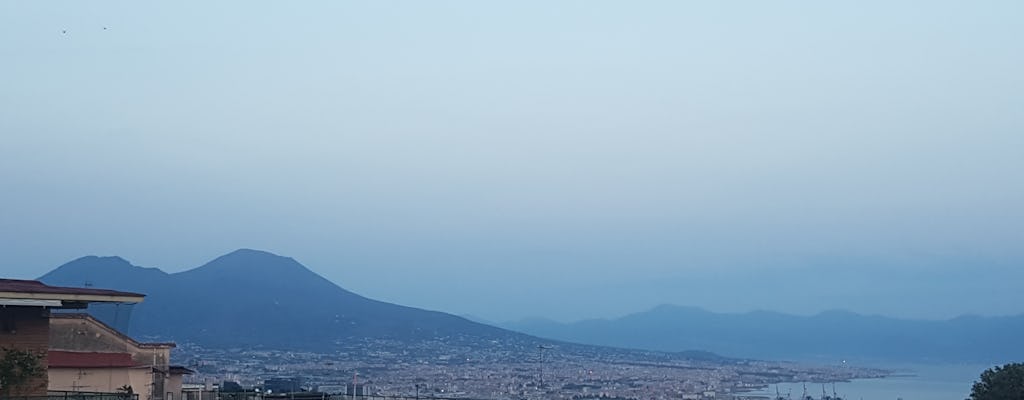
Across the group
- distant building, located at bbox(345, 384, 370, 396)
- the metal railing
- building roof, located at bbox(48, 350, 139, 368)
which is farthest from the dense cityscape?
the metal railing

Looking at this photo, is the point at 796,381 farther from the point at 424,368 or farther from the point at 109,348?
the point at 109,348

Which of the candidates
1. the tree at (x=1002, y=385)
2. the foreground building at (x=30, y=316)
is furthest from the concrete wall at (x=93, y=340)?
the tree at (x=1002, y=385)

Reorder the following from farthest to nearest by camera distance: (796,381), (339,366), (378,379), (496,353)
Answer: (496,353) < (796,381) < (339,366) < (378,379)

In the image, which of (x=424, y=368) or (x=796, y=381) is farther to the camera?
(x=796, y=381)

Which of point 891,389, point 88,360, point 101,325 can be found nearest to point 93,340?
point 101,325

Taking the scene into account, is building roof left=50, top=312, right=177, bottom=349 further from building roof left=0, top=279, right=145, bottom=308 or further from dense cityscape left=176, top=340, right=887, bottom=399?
dense cityscape left=176, top=340, right=887, bottom=399

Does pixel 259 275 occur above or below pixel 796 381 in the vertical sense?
above

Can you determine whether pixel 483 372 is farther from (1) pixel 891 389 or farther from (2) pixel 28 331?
(2) pixel 28 331

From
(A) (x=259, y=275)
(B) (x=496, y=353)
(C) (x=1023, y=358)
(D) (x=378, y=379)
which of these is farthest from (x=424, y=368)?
(C) (x=1023, y=358)
